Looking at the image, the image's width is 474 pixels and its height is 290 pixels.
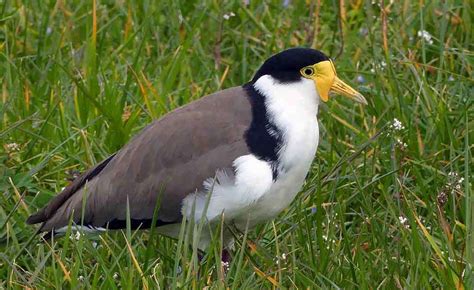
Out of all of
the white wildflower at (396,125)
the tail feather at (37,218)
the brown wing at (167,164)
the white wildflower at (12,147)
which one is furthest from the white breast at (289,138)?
A: the white wildflower at (12,147)

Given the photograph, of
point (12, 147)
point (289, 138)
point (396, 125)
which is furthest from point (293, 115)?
point (12, 147)

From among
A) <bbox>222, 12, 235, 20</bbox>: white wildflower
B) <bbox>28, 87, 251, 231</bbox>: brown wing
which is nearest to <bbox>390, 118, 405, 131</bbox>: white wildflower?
<bbox>28, 87, 251, 231</bbox>: brown wing

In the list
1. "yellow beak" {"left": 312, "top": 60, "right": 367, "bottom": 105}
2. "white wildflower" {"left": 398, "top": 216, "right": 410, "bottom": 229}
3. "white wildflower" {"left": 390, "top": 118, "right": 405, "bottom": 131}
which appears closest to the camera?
"white wildflower" {"left": 398, "top": 216, "right": 410, "bottom": 229}

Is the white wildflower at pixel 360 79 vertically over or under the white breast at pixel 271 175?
under

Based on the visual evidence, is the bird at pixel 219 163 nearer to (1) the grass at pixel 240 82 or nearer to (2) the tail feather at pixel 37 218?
(2) the tail feather at pixel 37 218

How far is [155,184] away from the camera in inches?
181

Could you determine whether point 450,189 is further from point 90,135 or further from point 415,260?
point 90,135

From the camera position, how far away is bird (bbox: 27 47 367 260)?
4.46 metres

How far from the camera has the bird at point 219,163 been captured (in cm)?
446

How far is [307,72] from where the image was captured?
4.72 m

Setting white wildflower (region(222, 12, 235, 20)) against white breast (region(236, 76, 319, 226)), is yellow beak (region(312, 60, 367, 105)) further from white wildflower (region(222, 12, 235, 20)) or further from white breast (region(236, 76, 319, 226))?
white wildflower (region(222, 12, 235, 20))

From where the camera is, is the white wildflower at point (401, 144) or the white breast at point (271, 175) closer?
the white breast at point (271, 175)

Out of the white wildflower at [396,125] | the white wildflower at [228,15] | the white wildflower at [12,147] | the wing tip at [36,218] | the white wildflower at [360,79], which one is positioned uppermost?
the white wildflower at [12,147]

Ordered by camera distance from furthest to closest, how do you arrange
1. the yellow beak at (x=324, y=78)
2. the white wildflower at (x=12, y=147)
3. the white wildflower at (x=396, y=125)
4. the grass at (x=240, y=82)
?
the white wildflower at (x=12, y=147), the white wildflower at (x=396, y=125), the yellow beak at (x=324, y=78), the grass at (x=240, y=82)
